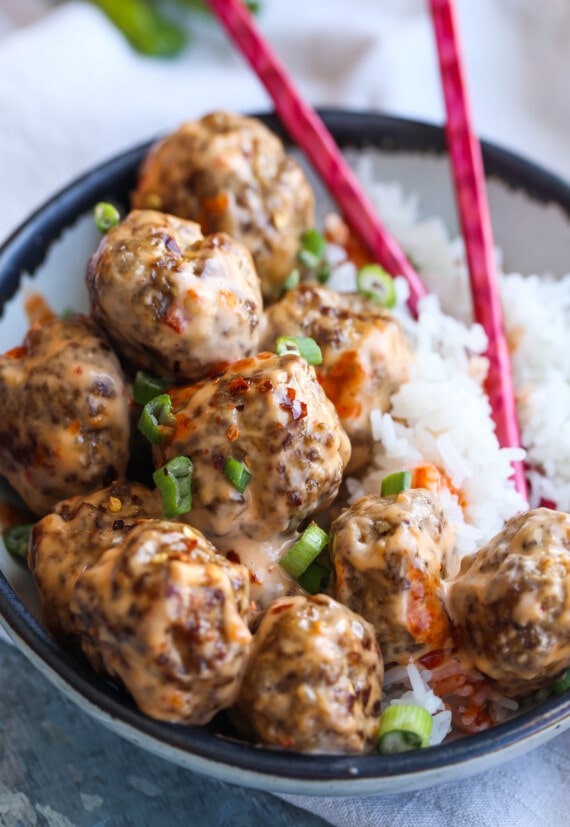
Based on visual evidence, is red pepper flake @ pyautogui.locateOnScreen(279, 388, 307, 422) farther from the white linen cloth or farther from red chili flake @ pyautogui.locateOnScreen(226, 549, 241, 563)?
the white linen cloth

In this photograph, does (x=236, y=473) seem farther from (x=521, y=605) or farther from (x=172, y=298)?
(x=521, y=605)

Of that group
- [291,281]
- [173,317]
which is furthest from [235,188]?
[173,317]

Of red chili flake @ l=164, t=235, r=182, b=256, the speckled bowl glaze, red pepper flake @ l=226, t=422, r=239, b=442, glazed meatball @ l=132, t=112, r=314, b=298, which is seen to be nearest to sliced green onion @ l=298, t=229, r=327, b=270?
glazed meatball @ l=132, t=112, r=314, b=298

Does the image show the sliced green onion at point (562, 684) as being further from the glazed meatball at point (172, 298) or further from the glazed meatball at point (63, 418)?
the glazed meatball at point (63, 418)

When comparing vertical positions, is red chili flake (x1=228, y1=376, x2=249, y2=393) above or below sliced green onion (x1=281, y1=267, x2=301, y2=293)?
above

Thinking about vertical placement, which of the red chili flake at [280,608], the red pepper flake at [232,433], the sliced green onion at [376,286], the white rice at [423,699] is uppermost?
the red pepper flake at [232,433]

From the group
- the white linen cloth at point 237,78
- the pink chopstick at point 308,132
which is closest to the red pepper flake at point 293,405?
the pink chopstick at point 308,132
